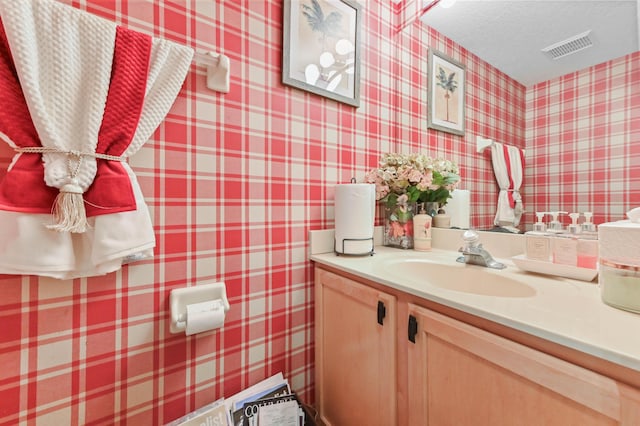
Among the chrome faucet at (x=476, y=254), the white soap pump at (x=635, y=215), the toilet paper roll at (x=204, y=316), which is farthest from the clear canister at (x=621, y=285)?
the toilet paper roll at (x=204, y=316)

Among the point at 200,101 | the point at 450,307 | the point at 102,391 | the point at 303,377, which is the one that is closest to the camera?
the point at 450,307

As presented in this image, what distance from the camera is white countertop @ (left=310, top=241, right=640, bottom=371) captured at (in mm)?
410

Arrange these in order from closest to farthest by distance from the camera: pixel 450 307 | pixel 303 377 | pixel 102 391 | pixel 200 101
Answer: pixel 450 307, pixel 102 391, pixel 200 101, pixel 303 377

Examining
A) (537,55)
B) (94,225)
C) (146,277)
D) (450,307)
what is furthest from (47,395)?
(537,55)

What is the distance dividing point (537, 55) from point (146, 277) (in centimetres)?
153

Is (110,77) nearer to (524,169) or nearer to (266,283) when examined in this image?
(266,283)

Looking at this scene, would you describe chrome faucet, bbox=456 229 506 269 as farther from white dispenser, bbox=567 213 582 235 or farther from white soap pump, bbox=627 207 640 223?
white soap pump, bbox=627 207 640 223

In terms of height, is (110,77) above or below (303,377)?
above

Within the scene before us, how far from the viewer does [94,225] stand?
0.68 m

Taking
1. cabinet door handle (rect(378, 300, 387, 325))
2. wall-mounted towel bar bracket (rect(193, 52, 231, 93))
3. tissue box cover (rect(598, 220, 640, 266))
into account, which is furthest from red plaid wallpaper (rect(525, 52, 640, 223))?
wall-mounted towel bar bracket (rect(193, 52, 231, 93))

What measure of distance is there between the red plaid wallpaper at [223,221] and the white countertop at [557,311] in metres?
0.37

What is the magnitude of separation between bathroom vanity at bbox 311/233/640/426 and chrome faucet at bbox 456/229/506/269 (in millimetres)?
37

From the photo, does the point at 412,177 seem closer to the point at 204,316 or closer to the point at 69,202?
the point at 204,316

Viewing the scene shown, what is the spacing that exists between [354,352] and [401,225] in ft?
2.03
